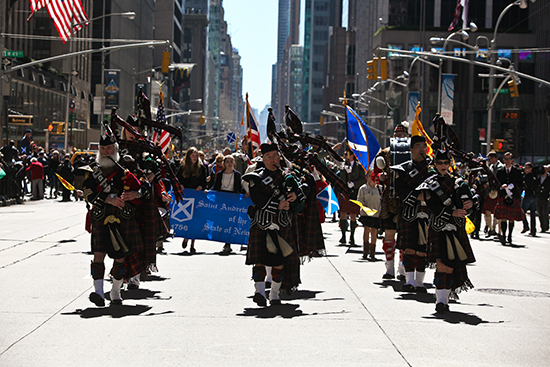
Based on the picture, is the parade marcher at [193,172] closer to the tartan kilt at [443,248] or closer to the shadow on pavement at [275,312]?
the shadow on pavement at [275,312]

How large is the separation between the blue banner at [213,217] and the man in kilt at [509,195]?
7110 millimetres

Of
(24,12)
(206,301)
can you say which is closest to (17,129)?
(24,12)

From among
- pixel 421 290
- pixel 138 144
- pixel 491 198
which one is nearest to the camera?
pixel 138 144

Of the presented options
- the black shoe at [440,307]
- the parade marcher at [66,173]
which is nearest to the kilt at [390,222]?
the black shoe at [440,307]

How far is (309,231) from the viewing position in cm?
1030

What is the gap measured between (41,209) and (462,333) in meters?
21.0

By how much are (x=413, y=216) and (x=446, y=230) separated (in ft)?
3.95

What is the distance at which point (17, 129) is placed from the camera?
5112cm

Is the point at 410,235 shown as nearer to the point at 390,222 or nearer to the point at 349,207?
the point at 390,222

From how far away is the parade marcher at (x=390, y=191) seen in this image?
10961 mm

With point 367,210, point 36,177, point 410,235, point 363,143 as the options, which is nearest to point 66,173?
point 36,177

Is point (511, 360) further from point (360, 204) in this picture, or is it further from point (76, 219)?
point (76, 219)

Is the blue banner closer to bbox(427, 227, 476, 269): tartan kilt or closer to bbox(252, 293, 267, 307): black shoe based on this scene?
bbox(252, 293, 267, 307): black shoe

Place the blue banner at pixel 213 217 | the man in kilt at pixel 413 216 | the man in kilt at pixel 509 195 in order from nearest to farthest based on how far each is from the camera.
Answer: the man in kilt at pixel 413 216
the blue banner at pixel 213 217
the man in kilt at pixel 509 195
